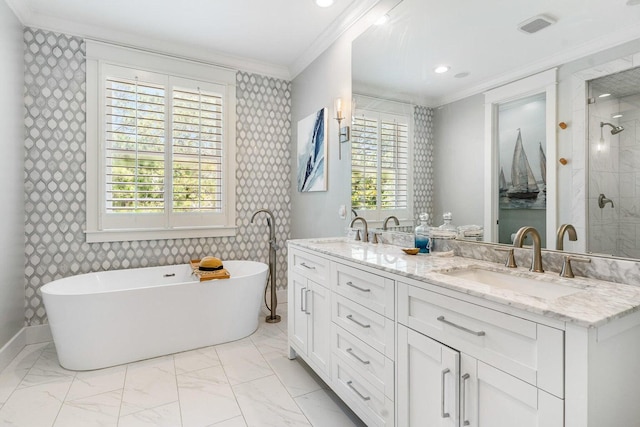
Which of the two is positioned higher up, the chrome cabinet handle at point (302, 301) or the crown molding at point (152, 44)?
the crown molding at point (152, 44)

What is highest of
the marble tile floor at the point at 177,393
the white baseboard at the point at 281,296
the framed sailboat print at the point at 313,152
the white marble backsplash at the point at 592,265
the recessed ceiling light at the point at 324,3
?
the recessed ceiling light at the point at 324,3

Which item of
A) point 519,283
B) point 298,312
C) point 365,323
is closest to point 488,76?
point 519,283

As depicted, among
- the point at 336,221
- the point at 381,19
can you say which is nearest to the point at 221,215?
the point at 336,221

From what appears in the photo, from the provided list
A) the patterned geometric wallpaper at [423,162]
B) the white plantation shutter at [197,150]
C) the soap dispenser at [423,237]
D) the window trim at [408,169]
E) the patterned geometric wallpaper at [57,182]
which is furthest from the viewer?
the white plantation shutter at [197,150]

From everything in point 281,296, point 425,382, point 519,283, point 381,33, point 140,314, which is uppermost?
point 381,33

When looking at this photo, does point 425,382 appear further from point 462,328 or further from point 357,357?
point 357,357

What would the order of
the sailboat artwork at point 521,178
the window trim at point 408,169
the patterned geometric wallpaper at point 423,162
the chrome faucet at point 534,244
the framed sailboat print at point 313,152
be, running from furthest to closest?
the framed sailboat print at point 313,152 < the window trim at point 408,169 < the patterned geometric wallpaper at point 423,162 < the sailboat artwork at point 521,178 < the chrome faucet at point 534,244

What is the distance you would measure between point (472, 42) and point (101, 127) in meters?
3.12

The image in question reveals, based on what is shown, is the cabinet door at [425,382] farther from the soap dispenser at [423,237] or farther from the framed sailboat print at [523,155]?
the framed sailboat print at [523,155]

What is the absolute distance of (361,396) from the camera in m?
1.72

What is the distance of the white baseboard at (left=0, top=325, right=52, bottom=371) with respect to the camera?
2.51 m

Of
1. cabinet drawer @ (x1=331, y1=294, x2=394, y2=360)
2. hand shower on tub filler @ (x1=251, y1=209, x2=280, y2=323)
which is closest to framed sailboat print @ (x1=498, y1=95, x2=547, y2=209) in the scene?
cabinet drawer @ (x1=331, y1=294, x2=394, y2=360)

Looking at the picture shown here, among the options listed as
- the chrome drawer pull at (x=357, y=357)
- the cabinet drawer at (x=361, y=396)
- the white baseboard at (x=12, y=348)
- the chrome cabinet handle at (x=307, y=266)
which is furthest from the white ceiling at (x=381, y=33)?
the white baseboard at (x=12, y=348)

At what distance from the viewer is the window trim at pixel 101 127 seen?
10.1 ft
